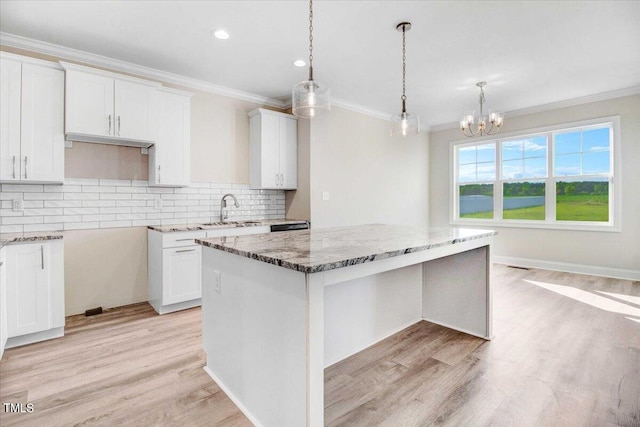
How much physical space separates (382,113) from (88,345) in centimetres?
492

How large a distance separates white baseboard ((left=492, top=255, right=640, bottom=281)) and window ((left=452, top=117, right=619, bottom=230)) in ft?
1.93

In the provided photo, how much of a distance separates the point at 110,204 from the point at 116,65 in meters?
1.43

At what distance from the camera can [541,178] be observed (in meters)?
5.29

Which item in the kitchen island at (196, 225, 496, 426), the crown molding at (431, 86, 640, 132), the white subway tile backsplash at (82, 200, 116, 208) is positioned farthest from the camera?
the crown molding at (431, 86, 640, 132)

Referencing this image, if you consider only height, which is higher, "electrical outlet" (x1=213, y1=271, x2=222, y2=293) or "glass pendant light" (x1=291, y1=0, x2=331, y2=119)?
"glass pendant light" (x1=291, y1=0, x2=331, y2=119)

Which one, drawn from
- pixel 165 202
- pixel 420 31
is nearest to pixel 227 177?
pixel 165 202

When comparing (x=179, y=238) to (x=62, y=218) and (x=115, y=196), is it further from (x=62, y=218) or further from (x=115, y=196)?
(x=62, y=218)

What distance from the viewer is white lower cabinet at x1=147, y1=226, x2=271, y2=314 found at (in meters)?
3.20

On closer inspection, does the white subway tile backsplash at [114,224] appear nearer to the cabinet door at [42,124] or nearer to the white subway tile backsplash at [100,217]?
the white subway tile backsplash at [100,217]

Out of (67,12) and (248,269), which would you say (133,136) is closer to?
(67,12)

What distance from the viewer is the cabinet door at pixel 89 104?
9.45ft

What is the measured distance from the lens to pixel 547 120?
16.9ft

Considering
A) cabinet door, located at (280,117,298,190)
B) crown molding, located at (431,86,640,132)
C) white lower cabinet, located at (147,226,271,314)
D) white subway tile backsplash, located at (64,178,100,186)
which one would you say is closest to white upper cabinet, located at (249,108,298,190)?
cabinet door, located at (280,117,298,190)

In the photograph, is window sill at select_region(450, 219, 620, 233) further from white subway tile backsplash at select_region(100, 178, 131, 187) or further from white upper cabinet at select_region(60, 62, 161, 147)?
white subway tile backsplash at select_region(100, 178, 131, 187)
